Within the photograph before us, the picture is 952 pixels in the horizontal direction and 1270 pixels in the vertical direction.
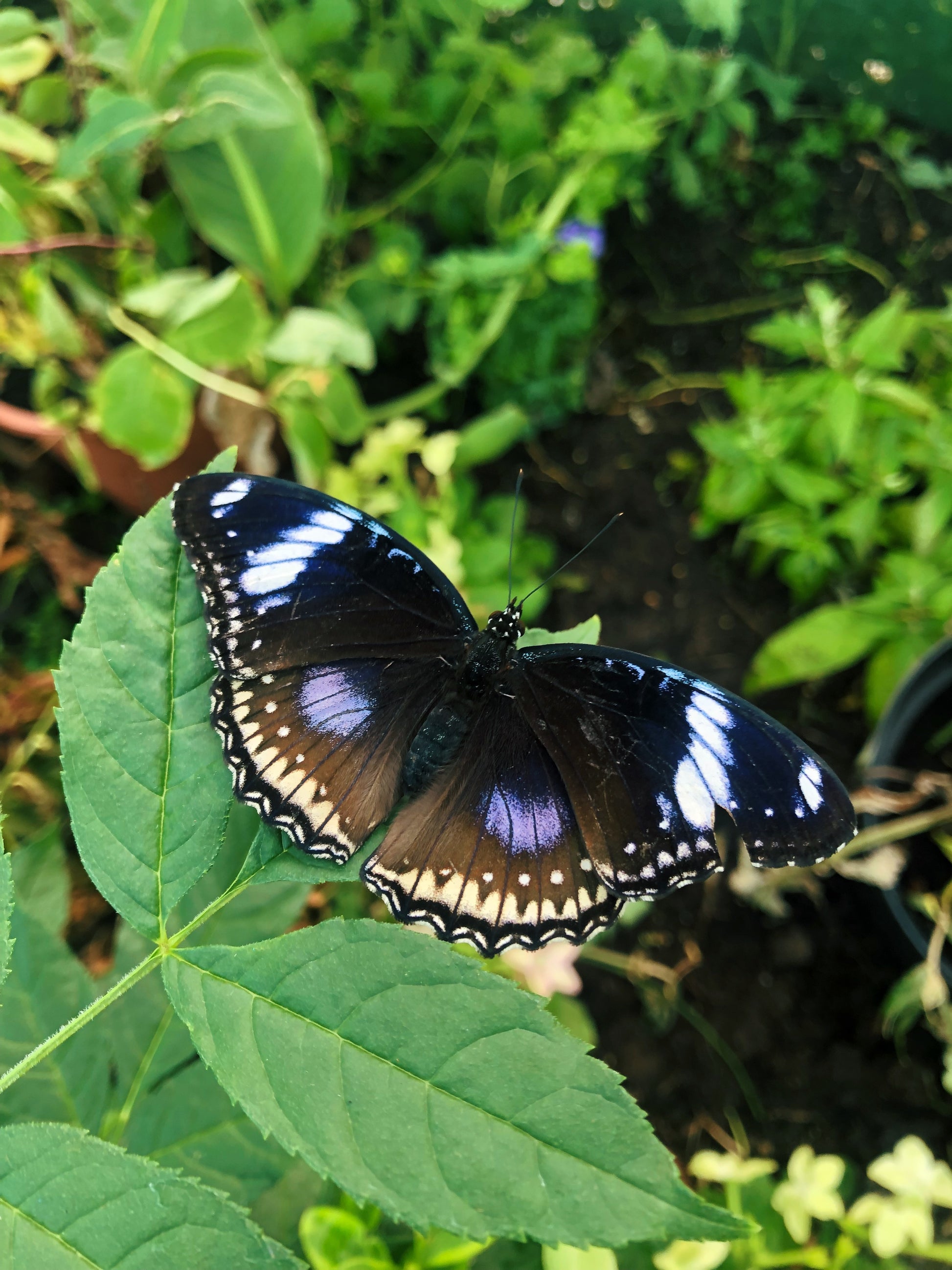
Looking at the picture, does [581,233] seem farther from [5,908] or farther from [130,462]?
[5,908]

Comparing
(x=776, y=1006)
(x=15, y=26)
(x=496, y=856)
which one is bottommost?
(x=776, y=1006)

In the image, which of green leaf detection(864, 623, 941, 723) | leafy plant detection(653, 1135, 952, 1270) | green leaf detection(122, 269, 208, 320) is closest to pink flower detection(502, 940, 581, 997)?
leafy plant detection(653, 1135, 952, 1270)

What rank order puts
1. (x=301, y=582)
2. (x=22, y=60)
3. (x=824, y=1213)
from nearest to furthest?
(x=301, y=582) → (x=824, y=1213) → (x=22, y=60)

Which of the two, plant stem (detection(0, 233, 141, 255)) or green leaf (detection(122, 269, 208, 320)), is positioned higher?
plant stem (detection(0, 233, 141, 255))

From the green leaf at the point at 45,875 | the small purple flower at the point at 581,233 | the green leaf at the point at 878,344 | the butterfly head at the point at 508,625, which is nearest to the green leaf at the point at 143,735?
the butterfly head at the point at 508,625

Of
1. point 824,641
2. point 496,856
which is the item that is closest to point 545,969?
point 496,856

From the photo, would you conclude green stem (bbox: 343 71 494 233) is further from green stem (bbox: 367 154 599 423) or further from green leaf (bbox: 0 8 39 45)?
green leaf (bbox: 0 8 39 45)

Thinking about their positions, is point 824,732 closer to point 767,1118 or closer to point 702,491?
point 702,491

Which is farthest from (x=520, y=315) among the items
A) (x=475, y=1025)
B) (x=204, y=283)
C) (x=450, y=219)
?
(x=475, y=1025)
